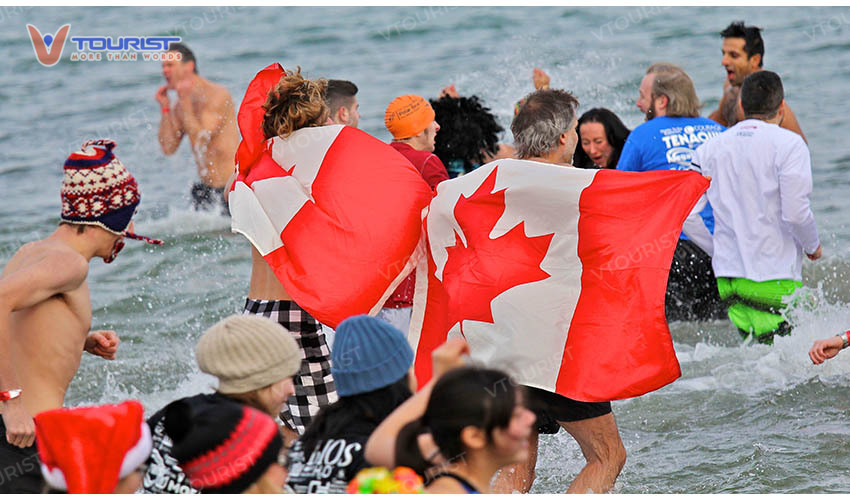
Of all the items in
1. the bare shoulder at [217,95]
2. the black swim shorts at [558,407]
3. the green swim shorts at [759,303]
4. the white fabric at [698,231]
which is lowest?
the green swim shorts at [759,303]

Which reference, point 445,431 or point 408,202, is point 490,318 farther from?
→ point 445,431

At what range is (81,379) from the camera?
7.11 m

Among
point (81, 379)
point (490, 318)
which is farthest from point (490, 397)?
Answer: point (81, 379)

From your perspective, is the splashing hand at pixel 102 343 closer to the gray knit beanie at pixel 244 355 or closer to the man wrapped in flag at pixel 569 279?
the gray knit beanie at pixel 244 355

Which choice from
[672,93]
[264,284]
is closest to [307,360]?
[264,284]

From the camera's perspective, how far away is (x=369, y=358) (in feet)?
10.2

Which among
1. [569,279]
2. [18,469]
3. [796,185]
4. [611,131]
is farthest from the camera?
[611,131]

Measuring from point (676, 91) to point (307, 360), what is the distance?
324 cm

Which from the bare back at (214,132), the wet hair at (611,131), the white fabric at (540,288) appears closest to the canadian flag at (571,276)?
the white fabric at (540,288)

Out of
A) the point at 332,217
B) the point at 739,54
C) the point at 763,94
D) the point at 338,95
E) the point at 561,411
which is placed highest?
the point at 338,95

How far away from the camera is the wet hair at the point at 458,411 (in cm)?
273

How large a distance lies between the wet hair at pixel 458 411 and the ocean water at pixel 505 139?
243 centimetres

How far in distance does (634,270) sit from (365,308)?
45.9 inches

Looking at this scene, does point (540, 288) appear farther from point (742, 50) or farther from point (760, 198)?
point (742, 50)
